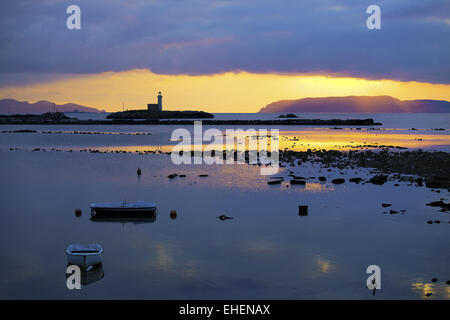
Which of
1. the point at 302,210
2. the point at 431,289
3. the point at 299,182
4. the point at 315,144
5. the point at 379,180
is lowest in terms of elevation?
the point at 431,289

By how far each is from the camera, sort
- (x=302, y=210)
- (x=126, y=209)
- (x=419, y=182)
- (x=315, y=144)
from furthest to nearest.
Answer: (x=315, y=144) < (x=419, y=182) < (x=302, y=210) < (x=126, y=209)

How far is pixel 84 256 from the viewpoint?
1612cm

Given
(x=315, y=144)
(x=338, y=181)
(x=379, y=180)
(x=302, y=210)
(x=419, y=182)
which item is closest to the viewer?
(x=302, y=210)

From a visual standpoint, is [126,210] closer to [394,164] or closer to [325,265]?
[325,265]

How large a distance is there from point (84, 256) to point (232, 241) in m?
6.74

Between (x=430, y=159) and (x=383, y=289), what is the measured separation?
36.2 meters

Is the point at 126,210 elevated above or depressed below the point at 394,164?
below

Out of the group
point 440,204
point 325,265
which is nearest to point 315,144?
point 440,204

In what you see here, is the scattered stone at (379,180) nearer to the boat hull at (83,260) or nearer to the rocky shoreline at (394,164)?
the rocky shoreline at (394,164)

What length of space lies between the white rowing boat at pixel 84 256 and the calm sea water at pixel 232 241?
1.73 feet

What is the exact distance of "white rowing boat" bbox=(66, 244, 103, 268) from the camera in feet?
53.0

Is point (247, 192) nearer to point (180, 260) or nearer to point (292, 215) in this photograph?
point (292, 215)

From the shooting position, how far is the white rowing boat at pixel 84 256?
16.1m

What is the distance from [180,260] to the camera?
17.8 metres
